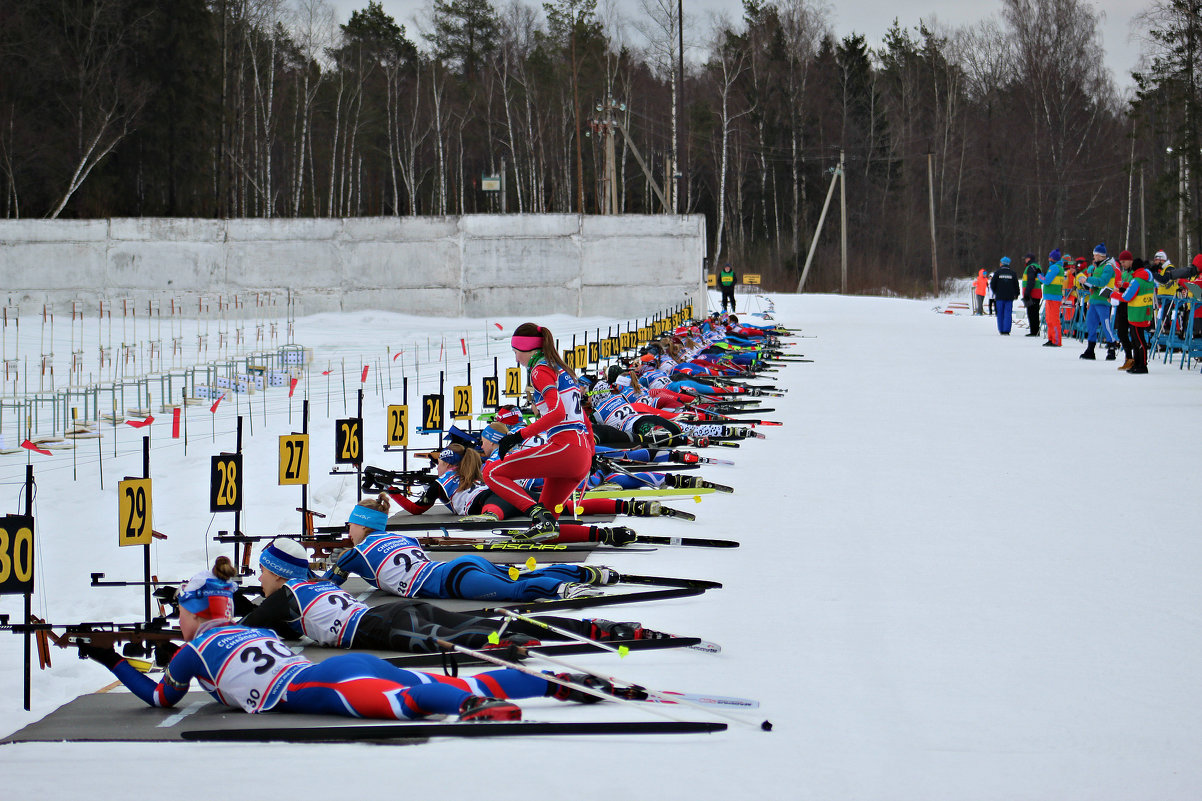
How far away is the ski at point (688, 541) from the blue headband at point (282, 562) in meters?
2.56

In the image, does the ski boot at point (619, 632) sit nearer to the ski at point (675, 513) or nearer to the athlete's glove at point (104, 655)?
the athlete's glove at point (104, 655)

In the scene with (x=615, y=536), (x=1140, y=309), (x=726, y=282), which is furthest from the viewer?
(x=726, y=282)

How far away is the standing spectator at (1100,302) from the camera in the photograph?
733 inches

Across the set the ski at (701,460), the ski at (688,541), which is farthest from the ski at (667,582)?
the ski at (701,460)

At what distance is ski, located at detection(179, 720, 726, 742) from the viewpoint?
4.43m

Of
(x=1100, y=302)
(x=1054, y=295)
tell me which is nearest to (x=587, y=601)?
(x=1100, y=302)

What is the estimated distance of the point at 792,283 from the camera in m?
52.4

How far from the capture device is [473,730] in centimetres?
448

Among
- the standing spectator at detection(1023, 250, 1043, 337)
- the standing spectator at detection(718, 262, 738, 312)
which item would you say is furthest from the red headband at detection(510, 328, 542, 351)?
the standing spectator at detection(718, 262, 738, 312)

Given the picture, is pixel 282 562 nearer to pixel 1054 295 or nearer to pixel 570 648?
pixel 570 648

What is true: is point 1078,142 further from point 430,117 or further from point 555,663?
point 555,663

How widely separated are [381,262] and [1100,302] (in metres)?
17.8

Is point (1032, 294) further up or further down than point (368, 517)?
further up

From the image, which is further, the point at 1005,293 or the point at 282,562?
the point at 1005,293
